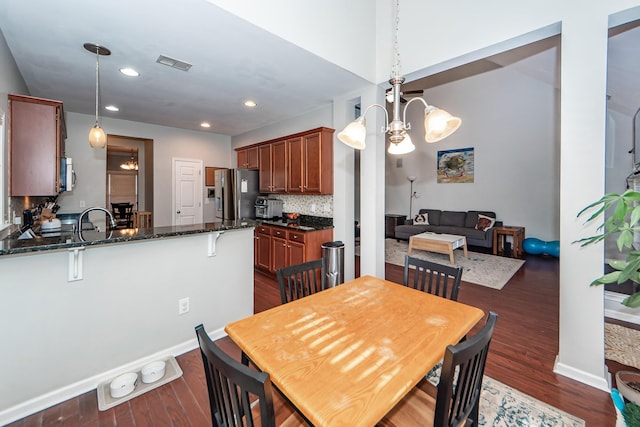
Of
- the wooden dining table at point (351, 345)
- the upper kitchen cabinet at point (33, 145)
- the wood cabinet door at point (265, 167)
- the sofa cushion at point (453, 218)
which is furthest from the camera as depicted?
the sofa cushion at point (453, 218)

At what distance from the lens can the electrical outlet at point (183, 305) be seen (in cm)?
240

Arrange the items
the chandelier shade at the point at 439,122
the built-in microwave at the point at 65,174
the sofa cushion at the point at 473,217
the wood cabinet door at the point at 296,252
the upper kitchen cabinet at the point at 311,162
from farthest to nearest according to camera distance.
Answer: the sofa cushion at the point at 473,217
the upper kitchen cabinet at the point at 311,162
the wood cabinet door at the point at 296,252
the built-in microwave at the point at 65,174
the chandelier shade at the point at 439,122

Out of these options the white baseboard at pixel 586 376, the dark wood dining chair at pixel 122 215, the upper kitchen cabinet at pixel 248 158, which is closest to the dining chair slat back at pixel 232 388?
the white baseboard at pixel 586 376

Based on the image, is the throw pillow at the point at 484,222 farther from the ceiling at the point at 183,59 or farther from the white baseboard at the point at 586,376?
the white baseboard at the point at 586,376

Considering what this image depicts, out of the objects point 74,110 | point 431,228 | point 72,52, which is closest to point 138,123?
point 74,110

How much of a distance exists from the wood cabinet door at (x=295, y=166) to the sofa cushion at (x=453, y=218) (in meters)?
4.41

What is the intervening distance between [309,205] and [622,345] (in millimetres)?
3910

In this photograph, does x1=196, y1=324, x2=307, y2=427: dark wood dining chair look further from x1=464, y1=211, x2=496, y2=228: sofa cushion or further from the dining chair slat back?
x1=464, y1=211, x2=496, y2=228: sofa cushion

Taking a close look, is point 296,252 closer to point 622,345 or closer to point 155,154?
point 622,345

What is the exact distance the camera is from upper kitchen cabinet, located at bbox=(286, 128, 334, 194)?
405cm

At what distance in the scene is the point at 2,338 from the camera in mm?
1656

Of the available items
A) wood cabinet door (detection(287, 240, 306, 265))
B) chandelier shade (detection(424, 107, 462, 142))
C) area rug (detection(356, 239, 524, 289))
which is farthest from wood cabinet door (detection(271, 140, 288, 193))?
chandelier shade (detection(424, 107, 462, 142))

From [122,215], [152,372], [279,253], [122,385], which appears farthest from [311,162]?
[122,215]

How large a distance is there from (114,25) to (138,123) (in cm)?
354
